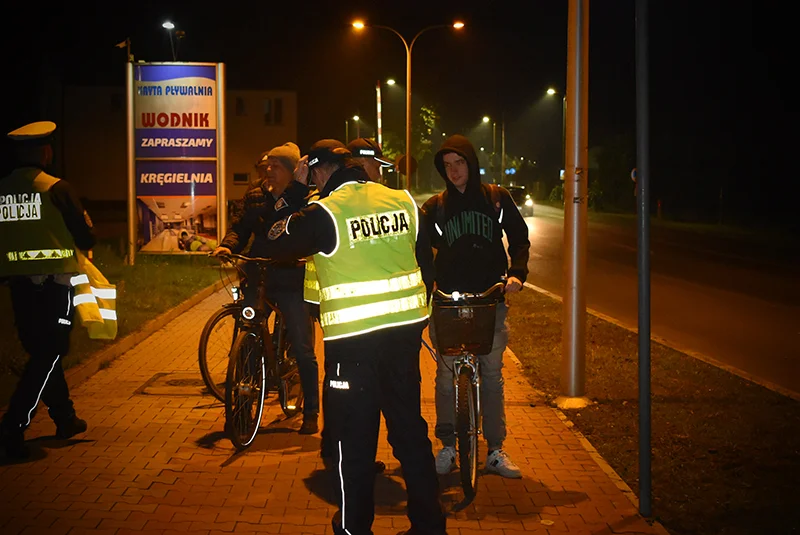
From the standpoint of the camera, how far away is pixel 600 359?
30.9 ft

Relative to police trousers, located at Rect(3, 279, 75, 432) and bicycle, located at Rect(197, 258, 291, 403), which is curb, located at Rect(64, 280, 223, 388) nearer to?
bicycle, located at Rect(197, 258, 291, 403)

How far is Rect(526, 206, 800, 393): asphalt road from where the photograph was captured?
10.8 metres

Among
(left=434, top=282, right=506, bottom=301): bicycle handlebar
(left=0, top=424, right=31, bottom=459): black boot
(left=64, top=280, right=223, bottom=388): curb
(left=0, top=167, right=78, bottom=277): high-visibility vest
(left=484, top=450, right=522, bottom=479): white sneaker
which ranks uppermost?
(left=0, top=167, right=78, bottom=277): high-visibility vest

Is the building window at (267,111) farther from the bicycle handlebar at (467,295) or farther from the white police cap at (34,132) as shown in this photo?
the bicycle handlebar at (467,295)

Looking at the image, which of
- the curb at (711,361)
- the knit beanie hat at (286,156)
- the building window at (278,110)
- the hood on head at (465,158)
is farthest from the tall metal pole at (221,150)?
the building window at (278,110)

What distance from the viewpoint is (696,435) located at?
21.7ft

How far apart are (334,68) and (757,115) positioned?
2670 cm

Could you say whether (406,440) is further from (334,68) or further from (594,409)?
(334,68)

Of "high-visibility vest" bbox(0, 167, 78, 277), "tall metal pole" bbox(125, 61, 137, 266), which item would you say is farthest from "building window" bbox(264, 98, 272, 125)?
"high-visibility vest" bbox(0, 167, 78, 277)

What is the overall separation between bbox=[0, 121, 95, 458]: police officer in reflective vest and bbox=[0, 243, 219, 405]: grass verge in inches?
37.9

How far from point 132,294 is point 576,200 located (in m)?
8.28

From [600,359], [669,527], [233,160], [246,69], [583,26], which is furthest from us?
[246,69]

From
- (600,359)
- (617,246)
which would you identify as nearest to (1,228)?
(600,359)

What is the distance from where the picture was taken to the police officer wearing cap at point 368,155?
16.0ft
